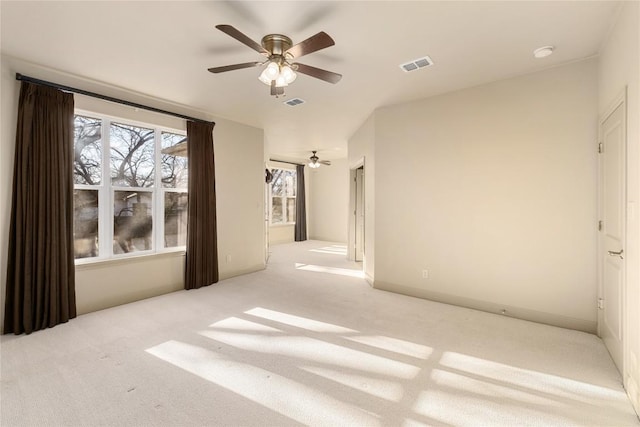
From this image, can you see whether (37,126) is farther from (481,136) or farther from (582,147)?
(582,147)

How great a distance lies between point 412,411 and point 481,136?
3130mm

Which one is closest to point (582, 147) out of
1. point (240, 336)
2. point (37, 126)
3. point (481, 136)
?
point (481, 136)

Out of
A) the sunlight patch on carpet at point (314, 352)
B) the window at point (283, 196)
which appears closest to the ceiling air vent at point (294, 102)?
the sunlight patch on carpet at point (314, 352)

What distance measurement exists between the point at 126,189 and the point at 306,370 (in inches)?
132

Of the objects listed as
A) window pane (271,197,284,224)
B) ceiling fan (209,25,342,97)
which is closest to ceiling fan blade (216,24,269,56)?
ceiling fan (209,25,342,97)

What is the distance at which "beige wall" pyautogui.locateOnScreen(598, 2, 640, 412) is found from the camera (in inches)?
76.0

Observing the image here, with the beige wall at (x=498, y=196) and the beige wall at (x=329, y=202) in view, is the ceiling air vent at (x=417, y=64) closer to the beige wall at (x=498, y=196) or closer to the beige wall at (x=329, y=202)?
the beige wall at (x=498, y=196)

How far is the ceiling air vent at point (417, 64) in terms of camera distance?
3.00 m

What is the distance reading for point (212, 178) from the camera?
4.75m

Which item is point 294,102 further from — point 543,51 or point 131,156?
point 543,51

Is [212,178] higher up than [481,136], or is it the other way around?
[481,136]

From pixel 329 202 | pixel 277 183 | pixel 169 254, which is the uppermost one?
pixel 277 183

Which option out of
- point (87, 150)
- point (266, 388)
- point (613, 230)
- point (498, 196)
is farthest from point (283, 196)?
point (613, 230)

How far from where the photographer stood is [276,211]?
945 cm
